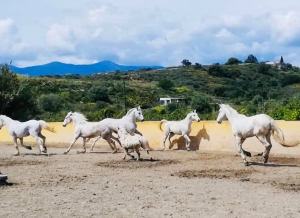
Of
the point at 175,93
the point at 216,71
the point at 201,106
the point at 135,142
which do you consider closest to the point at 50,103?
the point at 201,106

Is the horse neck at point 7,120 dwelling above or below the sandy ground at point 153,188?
above

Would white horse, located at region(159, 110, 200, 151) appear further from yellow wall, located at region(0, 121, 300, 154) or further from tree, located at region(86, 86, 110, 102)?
tree, located at region(86, 86, 110, 102)

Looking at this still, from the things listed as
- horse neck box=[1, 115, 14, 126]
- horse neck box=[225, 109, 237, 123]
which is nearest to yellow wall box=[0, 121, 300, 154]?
horse neck box=[225, 109, 237, 123]

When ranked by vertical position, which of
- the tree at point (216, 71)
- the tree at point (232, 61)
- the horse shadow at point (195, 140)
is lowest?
the horse shadow at point (195, 140)

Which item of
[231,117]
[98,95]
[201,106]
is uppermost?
A: [98,95]

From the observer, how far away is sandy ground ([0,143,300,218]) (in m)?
8.44

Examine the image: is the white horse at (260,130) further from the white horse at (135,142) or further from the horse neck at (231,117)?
the white horse at (135,142)

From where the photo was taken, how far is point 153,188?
10648 mm

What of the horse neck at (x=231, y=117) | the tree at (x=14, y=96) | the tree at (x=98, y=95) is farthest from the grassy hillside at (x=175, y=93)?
the horse neck at (x=231, y=117)

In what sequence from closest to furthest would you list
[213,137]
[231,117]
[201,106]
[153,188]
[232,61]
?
[153,188], [231,117], [213,137], [201,106], [232,61]

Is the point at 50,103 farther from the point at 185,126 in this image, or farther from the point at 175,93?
the point at 185,126

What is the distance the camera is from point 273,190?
401 inches

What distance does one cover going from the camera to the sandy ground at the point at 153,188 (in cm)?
844

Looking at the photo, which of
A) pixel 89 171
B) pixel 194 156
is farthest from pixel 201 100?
pixel 89 171
